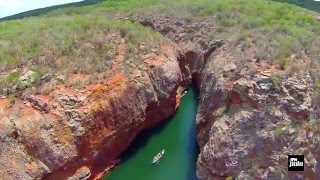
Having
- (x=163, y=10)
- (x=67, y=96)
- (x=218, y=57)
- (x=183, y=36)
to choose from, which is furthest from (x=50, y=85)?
(x=163, y=10)

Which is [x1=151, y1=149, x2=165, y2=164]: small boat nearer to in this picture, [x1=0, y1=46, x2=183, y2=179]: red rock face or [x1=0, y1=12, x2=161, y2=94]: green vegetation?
[x1=0, y1=46, x2=183, y2=179]: red rock face

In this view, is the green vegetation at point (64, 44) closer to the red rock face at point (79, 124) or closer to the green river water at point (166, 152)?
the red rock face at point (79, 124)

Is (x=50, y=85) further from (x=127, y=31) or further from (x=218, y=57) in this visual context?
(x=218, y=57)

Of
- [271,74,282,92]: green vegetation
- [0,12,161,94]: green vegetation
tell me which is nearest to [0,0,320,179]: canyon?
[271,74,282,92]: green vegetation

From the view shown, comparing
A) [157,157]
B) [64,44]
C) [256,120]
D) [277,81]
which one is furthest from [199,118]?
→ [64,44]

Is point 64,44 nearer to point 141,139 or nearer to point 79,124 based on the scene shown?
point 79,124

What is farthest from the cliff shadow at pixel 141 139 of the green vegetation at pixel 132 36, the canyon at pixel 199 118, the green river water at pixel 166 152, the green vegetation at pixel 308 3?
the green vegetation at pixel 308 3
